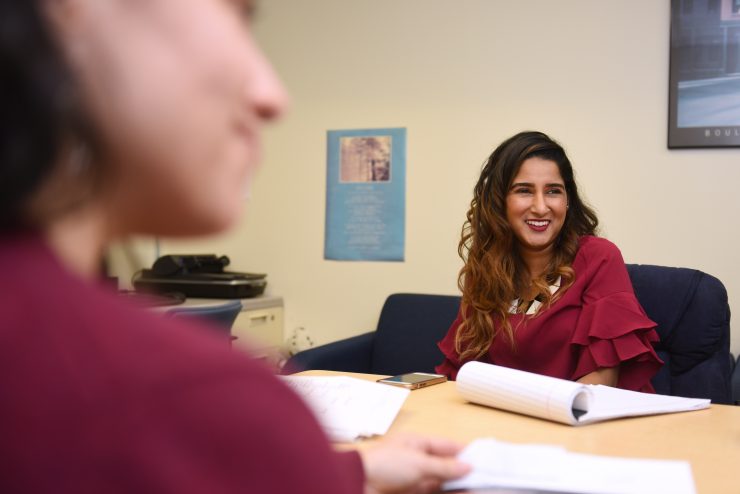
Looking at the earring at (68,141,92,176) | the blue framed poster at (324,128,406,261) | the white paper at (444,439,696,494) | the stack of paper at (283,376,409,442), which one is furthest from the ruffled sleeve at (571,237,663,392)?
the earring at (68,141,92,176)

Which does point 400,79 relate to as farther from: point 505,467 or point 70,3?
point 70,3

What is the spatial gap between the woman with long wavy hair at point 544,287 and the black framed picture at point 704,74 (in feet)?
2.68

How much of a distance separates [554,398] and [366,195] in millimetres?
2073

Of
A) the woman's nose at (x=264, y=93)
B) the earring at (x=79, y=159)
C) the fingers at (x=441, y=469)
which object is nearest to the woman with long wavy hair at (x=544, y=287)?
the fingers at (x=441, y=469)

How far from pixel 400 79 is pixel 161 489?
2.96 m

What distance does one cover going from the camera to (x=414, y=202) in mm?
3105

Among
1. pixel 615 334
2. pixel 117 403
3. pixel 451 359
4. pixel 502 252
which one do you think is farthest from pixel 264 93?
pixel 502 252

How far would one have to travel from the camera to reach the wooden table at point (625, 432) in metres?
1.01

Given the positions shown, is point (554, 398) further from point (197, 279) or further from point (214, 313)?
point (197, 279)

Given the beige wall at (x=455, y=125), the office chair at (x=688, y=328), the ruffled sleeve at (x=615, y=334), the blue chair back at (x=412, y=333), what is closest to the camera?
the ruffled sleeve at (x=615, y=334)

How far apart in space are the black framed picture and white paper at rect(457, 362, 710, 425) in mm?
1626

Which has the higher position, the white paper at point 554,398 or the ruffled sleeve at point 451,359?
the white paper at point 554,398

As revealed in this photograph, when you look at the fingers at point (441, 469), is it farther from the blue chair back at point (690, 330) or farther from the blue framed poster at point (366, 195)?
the blue framed poster at point (366, 195)

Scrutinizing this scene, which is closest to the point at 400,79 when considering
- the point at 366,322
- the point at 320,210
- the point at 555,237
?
the point at 320,210
